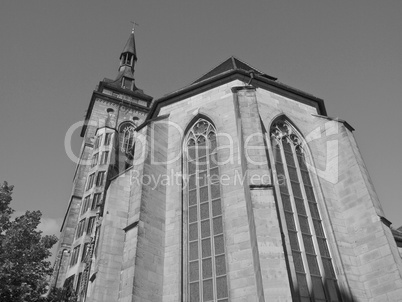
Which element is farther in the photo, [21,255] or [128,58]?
[128,58]

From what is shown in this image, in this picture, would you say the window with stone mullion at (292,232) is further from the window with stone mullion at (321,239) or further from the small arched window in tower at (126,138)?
the small arched window in tower at (126,138)

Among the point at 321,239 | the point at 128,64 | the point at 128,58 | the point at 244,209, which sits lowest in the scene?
the point at 321,239

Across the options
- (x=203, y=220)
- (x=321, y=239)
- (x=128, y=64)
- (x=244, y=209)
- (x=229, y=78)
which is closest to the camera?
(x=244, y=209)

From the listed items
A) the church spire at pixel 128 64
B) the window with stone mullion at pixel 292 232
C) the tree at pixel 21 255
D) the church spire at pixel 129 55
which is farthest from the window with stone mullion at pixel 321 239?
the church spire at pixel 129 55

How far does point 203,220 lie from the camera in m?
10.6

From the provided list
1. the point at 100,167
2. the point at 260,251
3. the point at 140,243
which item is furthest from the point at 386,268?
the point at 100,167

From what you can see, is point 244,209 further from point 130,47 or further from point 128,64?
point 130,47

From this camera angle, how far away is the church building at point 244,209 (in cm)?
906

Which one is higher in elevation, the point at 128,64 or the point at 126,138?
the point at 128,64

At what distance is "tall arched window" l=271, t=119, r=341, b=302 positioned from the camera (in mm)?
9320

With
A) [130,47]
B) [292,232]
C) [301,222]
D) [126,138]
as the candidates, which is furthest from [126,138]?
[292,232]

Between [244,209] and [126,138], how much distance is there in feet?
67.6

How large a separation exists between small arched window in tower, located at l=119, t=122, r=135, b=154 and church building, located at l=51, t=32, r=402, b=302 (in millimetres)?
13497

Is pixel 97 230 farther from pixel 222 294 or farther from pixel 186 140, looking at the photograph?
pixel 222 294
